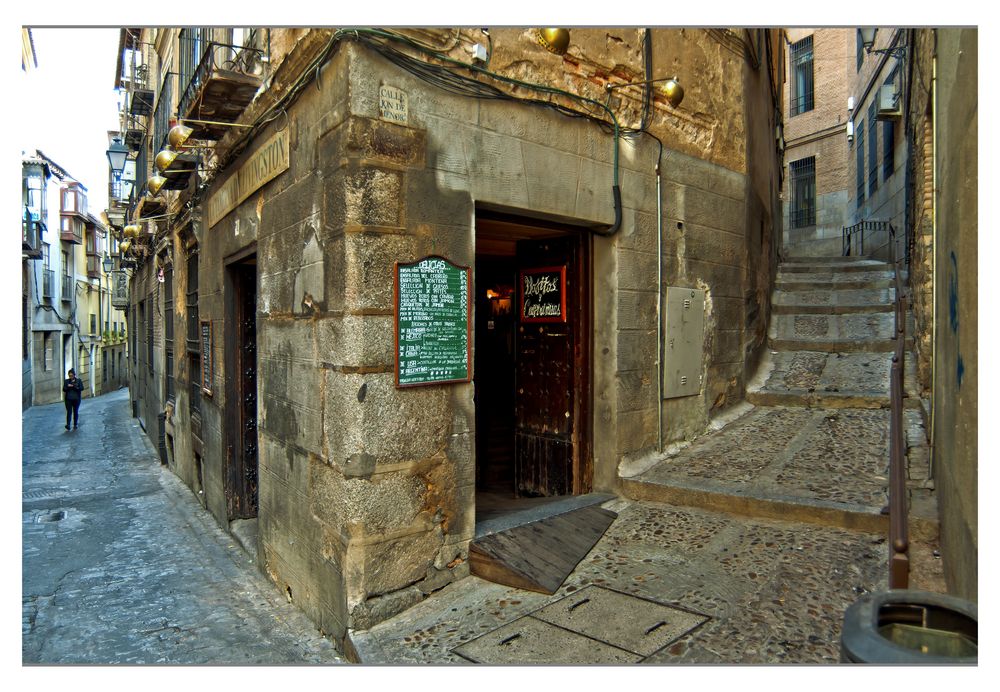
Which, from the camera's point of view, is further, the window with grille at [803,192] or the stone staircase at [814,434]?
the window with grille at [803,192]

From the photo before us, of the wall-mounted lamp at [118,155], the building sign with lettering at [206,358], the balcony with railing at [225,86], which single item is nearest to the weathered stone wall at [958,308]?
the balcony with railing at [225,86]

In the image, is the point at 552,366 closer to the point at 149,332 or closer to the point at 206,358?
the point at 206,358

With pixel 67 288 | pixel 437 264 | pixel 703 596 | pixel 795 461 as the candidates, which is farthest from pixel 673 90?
pixel 67 288

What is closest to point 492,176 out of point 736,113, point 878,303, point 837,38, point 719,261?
point 719,261

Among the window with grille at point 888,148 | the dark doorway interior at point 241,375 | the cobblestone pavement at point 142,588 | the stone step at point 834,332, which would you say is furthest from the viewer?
the window with grille at point 888,148

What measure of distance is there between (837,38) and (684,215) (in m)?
17.0

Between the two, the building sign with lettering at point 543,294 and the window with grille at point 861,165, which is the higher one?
the window with grille at point 861,165

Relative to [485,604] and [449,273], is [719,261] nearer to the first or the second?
[449,273]

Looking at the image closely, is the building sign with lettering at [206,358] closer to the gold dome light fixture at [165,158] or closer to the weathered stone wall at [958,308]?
the gold dome light fixture at [165,158]

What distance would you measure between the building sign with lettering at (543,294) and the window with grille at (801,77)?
18261 mm

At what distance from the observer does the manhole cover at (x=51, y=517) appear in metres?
8.17

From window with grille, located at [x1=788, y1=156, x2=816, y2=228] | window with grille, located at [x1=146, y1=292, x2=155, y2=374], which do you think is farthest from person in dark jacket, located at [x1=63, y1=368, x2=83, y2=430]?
window with grille, located at [x1=788, y1=156, x2=816, y2=228]

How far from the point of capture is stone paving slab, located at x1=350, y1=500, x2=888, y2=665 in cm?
334

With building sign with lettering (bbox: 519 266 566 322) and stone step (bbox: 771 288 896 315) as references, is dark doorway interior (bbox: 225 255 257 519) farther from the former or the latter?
stone step (bbox: 771 288 896 315)
